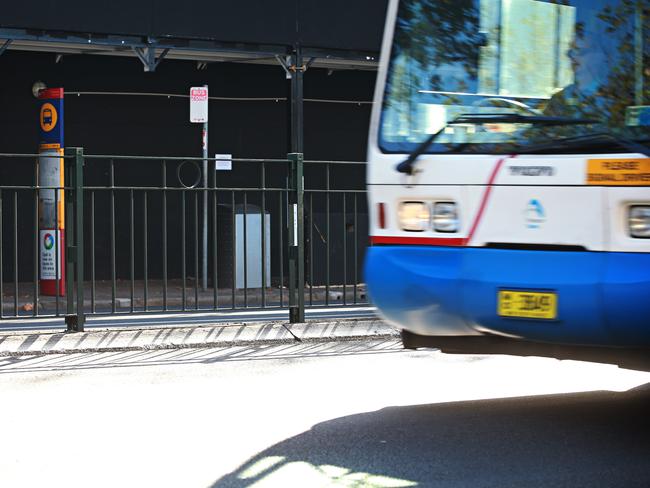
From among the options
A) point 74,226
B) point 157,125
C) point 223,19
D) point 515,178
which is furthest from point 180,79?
point 515,178

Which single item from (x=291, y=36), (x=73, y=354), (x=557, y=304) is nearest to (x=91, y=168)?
(x=291, y=36)

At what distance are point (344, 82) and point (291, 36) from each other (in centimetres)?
241

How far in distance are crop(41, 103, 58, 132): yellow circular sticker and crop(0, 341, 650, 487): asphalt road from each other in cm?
552

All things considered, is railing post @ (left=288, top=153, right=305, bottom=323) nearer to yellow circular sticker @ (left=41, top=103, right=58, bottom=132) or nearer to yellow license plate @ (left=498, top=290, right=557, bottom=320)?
yellow circular sticker @ (left=41, top=103, right=58, bottom=132)

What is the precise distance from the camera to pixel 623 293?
5.07 metres

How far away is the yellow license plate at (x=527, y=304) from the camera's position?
524 cm

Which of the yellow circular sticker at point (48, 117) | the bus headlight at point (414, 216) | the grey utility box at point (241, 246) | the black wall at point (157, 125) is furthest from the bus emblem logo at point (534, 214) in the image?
the yellow circular sticker at point (48, 117)

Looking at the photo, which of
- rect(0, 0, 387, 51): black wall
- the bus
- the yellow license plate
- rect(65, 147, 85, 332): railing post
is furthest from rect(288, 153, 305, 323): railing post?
the yellow license plate

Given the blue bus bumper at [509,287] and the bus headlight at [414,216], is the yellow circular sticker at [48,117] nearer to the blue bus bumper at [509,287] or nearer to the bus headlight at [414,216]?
the blue bus bumper at [509,287]

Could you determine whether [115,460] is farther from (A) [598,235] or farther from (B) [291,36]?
(B) [291,36]

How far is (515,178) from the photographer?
5.46 metres

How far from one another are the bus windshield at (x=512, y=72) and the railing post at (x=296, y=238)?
406 centimetres

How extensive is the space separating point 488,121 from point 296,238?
4.81m

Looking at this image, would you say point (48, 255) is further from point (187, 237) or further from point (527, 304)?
point (527, 304)
